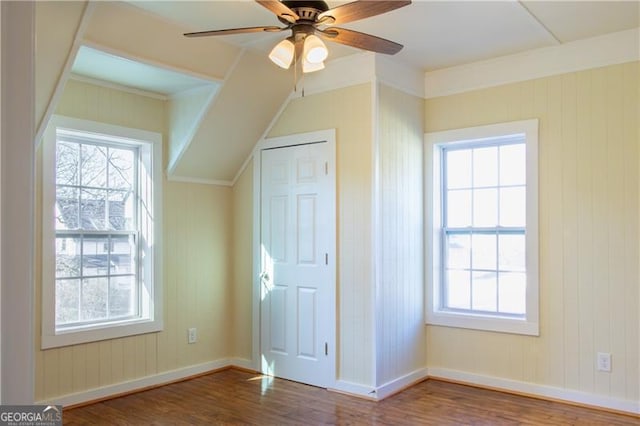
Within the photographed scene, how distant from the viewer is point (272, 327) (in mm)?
4645

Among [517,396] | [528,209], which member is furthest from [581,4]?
[517,396]

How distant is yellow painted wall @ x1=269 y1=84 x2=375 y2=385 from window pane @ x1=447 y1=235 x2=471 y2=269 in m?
0.91

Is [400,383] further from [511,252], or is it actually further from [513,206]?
[513,206]

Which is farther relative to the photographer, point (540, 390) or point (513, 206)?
point (513, 206)

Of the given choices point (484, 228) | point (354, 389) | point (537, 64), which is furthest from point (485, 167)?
point (354, 389)

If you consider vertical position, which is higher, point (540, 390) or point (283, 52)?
point (283, 52)

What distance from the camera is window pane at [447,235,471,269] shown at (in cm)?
441

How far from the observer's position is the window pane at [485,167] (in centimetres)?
429

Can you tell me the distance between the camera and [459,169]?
4.51 m

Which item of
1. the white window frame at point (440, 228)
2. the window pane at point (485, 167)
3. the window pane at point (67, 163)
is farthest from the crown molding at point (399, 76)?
the window pane at point (67, 163)

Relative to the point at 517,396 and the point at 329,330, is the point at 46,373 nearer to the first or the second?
the point at 329,330

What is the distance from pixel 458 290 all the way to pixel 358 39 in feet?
8.08

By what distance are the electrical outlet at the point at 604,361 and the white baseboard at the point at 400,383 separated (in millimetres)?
1365

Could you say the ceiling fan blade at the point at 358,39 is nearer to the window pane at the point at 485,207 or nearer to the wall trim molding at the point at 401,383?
the window pane at the point at 485,207
